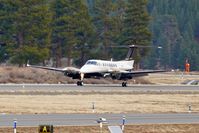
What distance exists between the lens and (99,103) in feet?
170

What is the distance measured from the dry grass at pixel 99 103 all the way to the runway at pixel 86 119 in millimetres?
2668

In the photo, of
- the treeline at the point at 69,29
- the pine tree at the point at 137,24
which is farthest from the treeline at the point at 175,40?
the pine tree at the point at 137,24

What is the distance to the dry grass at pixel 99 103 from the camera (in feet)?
152

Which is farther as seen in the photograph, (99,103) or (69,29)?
(69,29)

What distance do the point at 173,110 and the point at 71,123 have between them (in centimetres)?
1200

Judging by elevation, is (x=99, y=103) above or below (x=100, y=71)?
below

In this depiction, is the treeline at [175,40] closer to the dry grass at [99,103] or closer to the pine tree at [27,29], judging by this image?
the pine tree at [27,29]

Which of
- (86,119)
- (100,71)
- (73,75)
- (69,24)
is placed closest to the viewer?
(86,119)

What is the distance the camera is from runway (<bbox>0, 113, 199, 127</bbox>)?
37406 millimetres

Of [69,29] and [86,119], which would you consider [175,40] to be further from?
[86,119]

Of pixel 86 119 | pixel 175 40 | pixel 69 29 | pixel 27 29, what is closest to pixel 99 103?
pixel 86 119

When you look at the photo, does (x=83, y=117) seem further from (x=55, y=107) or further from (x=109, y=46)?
(x=109, y=46)

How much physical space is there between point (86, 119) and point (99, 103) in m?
12.0

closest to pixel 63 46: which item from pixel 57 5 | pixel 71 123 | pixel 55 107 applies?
pixel 57 5
